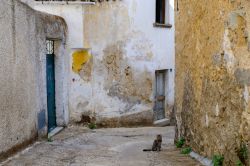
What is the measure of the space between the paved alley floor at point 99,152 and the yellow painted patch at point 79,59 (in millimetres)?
2044

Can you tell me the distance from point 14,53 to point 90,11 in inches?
194

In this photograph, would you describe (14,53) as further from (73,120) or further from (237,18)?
(73,120)

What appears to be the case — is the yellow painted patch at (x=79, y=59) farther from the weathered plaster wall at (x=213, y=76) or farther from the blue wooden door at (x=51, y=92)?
the weathered plaster wall at (x=213, y=76)

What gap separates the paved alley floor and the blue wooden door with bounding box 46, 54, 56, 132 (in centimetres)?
66

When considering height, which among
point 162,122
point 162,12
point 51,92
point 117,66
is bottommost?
point 162,122

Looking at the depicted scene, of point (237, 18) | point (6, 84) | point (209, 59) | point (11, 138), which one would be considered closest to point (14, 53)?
point (6, 84)

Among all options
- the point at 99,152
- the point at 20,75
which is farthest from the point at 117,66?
the point at 20,75

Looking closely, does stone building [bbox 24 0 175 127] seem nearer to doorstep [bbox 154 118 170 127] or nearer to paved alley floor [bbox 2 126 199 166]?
doorstep [bbox 154 118 170 127]

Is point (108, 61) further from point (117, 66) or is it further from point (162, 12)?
point (162, 12)

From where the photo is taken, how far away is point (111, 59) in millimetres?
11773

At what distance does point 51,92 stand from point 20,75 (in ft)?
11.4

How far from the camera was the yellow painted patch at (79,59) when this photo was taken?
11.5 m

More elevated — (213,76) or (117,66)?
(117,66)

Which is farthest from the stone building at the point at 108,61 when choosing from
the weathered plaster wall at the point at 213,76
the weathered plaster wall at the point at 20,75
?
the weathered plaster wall at the point at 213,76
